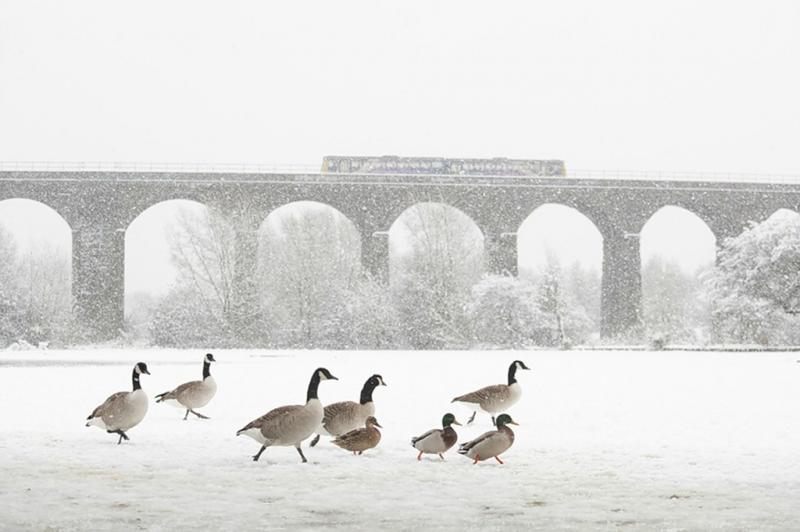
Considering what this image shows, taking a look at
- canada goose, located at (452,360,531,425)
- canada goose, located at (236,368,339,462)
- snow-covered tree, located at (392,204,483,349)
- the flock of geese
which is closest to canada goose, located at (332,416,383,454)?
the flock of geese

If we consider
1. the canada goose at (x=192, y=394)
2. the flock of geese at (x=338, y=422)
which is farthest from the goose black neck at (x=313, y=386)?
the canada goose at (x=192, y=394)

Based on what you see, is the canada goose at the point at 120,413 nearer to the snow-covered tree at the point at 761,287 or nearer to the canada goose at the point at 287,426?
the canada goose at the point at 287,426

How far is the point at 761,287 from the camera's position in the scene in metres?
43.5

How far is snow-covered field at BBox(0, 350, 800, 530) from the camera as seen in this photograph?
680cm

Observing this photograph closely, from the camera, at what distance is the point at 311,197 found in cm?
5494

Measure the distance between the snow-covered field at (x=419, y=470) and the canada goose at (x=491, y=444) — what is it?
13 cm

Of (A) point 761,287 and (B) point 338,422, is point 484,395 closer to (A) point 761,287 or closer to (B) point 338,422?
(B) point 338,422

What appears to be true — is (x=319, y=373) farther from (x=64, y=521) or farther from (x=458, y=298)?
(x=458, y=298)

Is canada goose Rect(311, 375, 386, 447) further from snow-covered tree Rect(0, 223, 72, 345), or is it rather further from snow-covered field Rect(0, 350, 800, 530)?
snow-covered tree Rect(0, 223, 72, 345)

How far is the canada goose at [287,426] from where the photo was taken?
9289mm

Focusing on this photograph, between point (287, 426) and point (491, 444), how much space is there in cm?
184

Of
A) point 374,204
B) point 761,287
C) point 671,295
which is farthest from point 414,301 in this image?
point 671,295

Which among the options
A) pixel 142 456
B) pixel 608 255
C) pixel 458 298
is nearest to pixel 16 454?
pixel 142 456

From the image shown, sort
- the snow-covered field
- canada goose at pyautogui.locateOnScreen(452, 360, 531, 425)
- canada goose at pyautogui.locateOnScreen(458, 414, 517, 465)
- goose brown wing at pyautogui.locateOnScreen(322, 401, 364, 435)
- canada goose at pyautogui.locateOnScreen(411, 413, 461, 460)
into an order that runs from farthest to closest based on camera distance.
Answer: canada goose at pyautogui.locateOnScreen(452, 360, 531, 425), goose brown wing at pyautogui.locateOnScreen(322, 401, 364, 435), canada goose at pyautogui.locateOnScreen(411, 413, 461, 460), canada goose at pyautogui.locateOnScreen(458, 414, 517, 465), the snow-covered field
